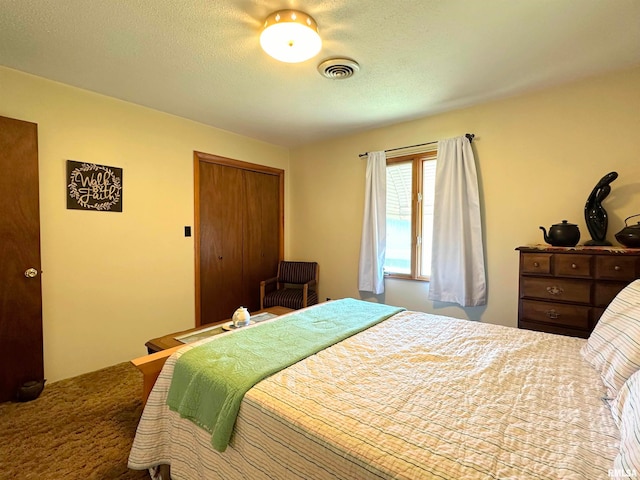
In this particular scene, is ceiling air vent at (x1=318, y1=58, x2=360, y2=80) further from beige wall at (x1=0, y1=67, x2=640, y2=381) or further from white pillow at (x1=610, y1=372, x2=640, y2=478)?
white pillow at (x1=610, y1=372, x2=640, y2=478)

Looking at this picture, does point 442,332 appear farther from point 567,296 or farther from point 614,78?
point 614,78

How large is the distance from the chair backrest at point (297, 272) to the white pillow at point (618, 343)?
9.96 ft

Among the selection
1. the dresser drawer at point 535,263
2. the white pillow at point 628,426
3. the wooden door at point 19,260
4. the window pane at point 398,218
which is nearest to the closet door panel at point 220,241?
the wooden door at point 19,260

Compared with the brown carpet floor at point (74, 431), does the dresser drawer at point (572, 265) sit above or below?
above

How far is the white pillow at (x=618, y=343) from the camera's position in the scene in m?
1.06

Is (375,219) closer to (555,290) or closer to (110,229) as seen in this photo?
(555,290)

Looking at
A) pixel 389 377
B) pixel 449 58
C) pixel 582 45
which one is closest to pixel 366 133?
pixel 449 58

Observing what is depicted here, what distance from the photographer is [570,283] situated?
6.90 ft

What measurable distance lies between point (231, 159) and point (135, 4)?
2.18 m

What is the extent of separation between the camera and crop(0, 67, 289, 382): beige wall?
96.9 inches

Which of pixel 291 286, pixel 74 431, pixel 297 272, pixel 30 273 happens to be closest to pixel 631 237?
pixel 297 272

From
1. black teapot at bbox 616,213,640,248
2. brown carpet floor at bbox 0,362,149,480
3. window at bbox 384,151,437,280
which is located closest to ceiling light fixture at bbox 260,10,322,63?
window at bbox 384,151,437,280

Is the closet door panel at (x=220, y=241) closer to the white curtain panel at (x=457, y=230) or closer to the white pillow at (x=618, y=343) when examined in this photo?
the white curtain panel at (x=457, y=230)

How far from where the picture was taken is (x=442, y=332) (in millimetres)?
1812
